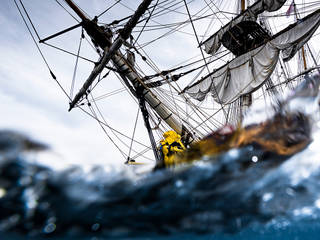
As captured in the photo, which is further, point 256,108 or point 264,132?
point 264,132

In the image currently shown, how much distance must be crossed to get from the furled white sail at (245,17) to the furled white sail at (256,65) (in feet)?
8.66

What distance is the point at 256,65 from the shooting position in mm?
14742

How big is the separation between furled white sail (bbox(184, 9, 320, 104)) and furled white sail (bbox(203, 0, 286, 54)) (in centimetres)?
264

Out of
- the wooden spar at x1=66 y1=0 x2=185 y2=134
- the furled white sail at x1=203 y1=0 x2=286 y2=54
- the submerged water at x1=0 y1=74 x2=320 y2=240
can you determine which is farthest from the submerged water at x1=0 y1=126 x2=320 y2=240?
the furled white sail at x1=203 y1=0 x2=286 y2=54

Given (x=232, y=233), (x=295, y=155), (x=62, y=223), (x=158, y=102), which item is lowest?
(x=232, y=233)

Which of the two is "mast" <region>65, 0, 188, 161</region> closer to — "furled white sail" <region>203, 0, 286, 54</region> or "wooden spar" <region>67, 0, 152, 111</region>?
"wooden spar" <region>67, 0, 152, 111</region>

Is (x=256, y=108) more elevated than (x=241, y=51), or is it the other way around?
(x=241, y=51)

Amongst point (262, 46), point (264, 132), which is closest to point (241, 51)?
point (262, 46)

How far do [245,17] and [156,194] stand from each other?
19.0 metres

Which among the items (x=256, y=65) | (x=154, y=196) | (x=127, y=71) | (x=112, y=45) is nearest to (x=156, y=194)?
(x=154, y=196)

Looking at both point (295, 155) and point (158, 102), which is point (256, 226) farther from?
point (158, 102)

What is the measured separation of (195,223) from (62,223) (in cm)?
265

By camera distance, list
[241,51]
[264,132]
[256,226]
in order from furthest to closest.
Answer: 1. [241,51]
2. [256,226]
3. [264,132]

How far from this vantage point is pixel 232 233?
5.37 metres
